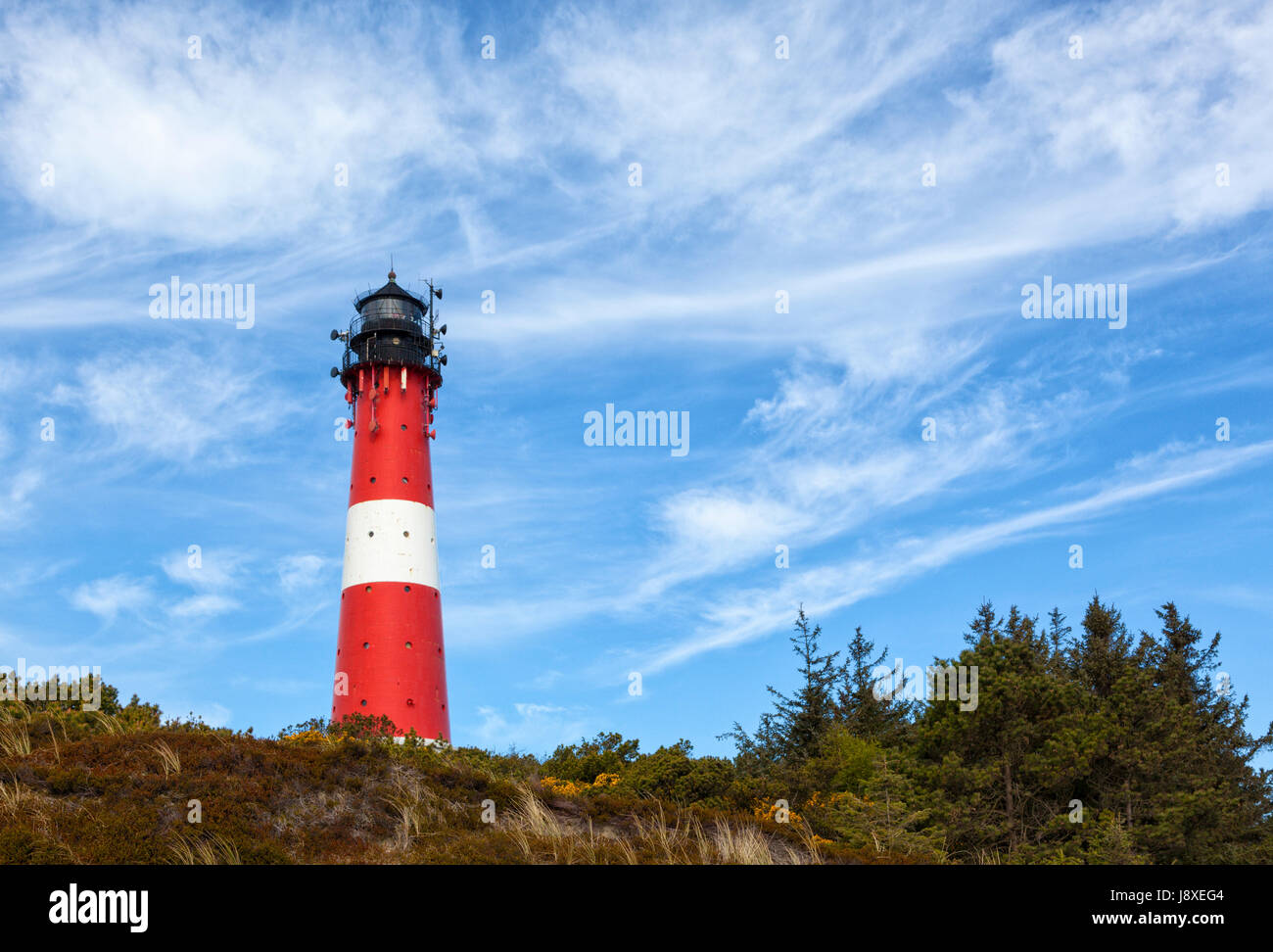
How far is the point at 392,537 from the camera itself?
1596 inches

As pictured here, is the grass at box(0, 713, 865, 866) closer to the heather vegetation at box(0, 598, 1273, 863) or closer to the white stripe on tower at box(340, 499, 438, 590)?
the heather vegetation at box(0, 598, 1273, 863)

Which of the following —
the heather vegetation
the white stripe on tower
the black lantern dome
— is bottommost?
the heather vegetation

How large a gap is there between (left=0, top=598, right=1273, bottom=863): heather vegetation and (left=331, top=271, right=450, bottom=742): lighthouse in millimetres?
6905

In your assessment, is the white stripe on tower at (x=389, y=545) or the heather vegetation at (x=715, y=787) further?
the white stripe on tower at (x=389, y=545)

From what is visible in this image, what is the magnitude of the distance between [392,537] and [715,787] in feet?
61.7

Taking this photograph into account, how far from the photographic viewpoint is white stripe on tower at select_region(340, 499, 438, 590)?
40.2 meters

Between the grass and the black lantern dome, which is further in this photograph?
the black lantern dome

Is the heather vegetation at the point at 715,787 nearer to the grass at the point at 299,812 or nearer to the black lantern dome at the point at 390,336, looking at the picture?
the grass at the point at 299,812

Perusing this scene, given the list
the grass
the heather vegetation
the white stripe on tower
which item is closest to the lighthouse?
the white stripe on tower

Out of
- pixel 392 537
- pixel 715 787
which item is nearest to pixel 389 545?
pixel 392 537

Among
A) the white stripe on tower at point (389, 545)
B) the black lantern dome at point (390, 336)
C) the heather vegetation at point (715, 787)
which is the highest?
the black lantern dome at point (390, 336)

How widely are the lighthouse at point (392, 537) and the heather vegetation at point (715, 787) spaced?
6.90 m

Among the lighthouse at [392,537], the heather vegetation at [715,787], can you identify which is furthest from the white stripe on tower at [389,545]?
the heather vegetation at [715,787]

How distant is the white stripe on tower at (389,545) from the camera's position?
40.2m
